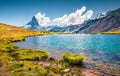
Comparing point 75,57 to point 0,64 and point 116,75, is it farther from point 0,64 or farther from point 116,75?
point 0,64

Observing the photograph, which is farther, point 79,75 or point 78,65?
point 78,65

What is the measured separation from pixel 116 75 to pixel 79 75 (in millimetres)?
6959

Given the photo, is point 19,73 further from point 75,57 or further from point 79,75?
point 75,57

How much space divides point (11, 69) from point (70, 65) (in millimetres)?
12159

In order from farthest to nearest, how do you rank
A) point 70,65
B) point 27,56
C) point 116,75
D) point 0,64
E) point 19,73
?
point 27,56 → point 70,65 → point 0,64 → point 116,75 → point 19,73

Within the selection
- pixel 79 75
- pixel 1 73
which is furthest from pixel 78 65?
pixel 1 73

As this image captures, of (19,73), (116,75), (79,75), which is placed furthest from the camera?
(116,75)

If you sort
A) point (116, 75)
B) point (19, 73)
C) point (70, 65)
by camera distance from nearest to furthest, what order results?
point (19, 73) < point (116, 75) < point (70, 65)

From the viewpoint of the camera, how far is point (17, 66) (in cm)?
3403

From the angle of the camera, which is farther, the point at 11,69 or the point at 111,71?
the point at 111,71

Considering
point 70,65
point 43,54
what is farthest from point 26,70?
point 43,54


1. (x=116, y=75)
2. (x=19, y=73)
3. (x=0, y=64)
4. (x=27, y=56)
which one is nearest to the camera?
(x=19, y=73)

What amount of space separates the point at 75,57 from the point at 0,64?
594 inches

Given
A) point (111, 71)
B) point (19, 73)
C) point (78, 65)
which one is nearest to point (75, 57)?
point (78, 65)
